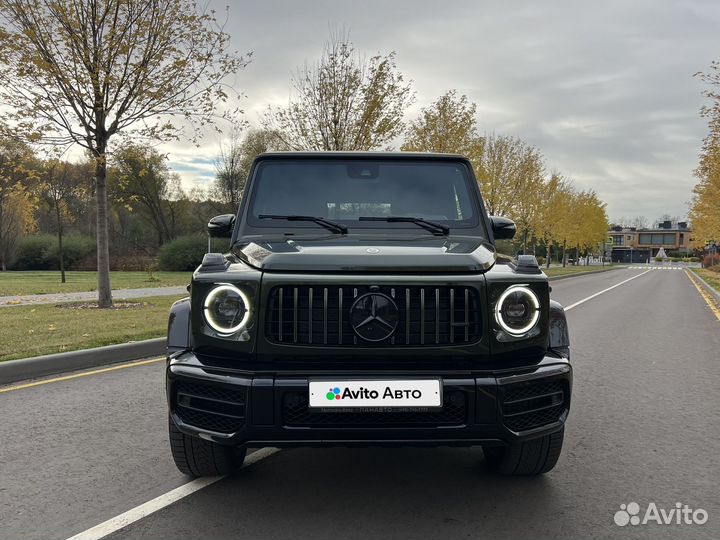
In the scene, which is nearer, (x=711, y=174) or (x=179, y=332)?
(x=179, y=332)

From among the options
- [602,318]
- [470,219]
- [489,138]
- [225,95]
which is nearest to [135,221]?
[489,138]

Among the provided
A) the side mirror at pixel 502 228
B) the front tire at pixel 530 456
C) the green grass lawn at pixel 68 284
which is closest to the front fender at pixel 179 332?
the front tire at pixel 530 456

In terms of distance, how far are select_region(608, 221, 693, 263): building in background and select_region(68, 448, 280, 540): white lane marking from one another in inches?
5856

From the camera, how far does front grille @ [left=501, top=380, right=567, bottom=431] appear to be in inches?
106

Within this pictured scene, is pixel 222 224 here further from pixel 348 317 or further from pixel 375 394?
pixel 375 394

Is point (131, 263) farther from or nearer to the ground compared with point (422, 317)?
nearer to the ground

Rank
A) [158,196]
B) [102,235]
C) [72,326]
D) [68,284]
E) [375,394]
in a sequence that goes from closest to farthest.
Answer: [375,394]
[72,326]
[102,235]
[68,284]
[158,196]

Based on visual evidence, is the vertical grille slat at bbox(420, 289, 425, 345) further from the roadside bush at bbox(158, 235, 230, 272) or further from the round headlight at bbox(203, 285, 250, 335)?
the roadside bush at bbox(158, 235, 230, 272)

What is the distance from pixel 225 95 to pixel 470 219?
32.1 feet

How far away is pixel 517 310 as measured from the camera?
113 inches

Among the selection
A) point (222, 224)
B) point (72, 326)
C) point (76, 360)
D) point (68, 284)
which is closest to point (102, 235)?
point (72, 326)

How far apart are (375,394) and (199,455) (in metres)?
1.17

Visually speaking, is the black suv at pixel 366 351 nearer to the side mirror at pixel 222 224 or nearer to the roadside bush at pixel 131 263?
the side mirror at pixel 222 224

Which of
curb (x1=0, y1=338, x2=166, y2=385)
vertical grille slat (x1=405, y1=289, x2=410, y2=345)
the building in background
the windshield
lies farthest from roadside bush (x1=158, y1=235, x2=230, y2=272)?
the building in background
